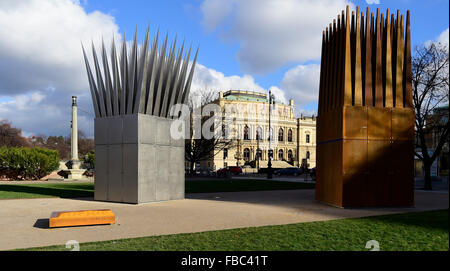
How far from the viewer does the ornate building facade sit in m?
76.5

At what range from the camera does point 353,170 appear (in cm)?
1268

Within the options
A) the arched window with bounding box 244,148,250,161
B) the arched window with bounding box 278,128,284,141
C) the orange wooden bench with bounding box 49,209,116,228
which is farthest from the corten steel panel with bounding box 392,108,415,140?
the arched window with bounding box 278,128,284,141

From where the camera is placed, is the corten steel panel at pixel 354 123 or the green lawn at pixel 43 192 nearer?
the corten steel panel at pixel 354 123

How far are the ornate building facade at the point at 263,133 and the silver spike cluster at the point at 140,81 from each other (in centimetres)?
5586

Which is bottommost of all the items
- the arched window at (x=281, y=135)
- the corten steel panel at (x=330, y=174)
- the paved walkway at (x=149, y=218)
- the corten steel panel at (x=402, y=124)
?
the paved walkway at (x=149, y=218)

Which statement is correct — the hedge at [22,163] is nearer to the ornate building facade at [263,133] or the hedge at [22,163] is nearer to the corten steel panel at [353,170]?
the corten steel panel at [353,170]

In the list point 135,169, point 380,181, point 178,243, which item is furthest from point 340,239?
point 135,169

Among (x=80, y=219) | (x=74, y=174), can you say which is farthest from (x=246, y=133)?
(x=80, y=219)

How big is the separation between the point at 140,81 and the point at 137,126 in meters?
1.88

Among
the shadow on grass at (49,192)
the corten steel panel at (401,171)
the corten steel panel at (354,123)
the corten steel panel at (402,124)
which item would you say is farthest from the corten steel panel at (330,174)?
the shadow on grass at (49,192)

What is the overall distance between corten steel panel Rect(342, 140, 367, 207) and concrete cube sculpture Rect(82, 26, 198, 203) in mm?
7259

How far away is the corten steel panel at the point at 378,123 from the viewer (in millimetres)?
12781
